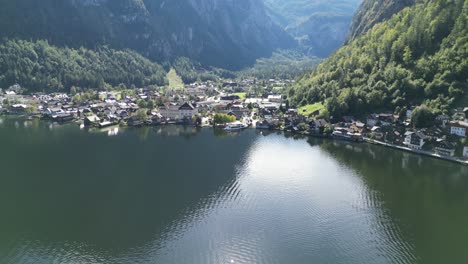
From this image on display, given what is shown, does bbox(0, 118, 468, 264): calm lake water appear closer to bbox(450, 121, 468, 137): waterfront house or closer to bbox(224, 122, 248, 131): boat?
bbox(450, 121, 468, 137): waterfront house

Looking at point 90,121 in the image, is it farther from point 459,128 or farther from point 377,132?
point 459,128

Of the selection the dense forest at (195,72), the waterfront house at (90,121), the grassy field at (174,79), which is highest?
the dense forest at (195,72)

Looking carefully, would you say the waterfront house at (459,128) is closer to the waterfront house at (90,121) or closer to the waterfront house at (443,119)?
the waterfront house at (443,119)

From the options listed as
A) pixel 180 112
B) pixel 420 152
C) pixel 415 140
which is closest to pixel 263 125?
pixel 180 112

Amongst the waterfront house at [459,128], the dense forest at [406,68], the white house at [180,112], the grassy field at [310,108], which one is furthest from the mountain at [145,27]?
the waterfront house at [459,128]

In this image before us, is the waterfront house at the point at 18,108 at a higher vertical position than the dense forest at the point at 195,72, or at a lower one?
lower

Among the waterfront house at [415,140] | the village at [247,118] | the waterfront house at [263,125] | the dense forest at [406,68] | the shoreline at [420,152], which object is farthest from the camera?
the waterfront house at [263,125]
